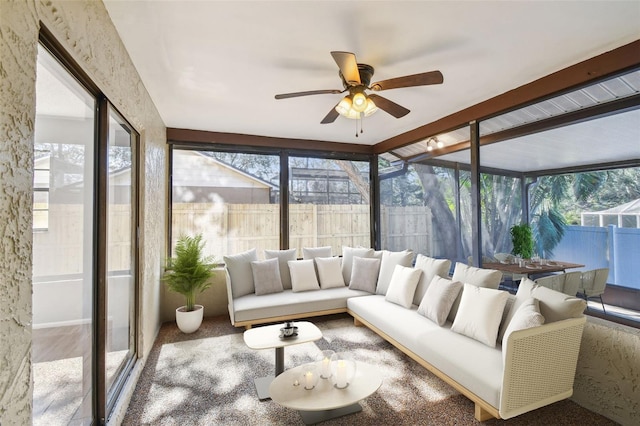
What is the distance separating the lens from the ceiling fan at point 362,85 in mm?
2055

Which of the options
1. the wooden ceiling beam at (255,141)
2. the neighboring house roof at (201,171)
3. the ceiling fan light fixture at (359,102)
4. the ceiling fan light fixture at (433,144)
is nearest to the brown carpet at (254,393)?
the neighboring house roof at (201,171)

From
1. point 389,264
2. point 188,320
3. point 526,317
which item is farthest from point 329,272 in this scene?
point 526,317

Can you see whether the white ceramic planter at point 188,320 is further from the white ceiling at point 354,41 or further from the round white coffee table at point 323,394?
the white ceiling at point 354,41

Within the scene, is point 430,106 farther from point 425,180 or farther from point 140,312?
point 140,312

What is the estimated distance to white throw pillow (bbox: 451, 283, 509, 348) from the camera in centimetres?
239

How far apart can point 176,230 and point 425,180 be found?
12.1 feet

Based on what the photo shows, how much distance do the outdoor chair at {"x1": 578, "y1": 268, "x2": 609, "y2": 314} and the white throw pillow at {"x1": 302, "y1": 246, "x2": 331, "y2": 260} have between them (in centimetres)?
296

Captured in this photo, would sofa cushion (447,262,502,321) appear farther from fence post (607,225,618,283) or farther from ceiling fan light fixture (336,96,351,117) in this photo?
ceiling fan light fixture (336,96,351,117)

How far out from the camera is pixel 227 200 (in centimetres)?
459

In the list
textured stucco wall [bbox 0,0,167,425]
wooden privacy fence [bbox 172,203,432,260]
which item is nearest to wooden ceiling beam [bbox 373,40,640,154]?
wooden privacy fence [bbox 172,203,432,260]

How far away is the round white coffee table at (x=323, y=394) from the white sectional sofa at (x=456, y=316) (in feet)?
2.17

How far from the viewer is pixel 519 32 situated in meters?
2.05

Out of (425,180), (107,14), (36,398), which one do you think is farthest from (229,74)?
(425,180)

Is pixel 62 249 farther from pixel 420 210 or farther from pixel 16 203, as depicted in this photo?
pixel 420 210
